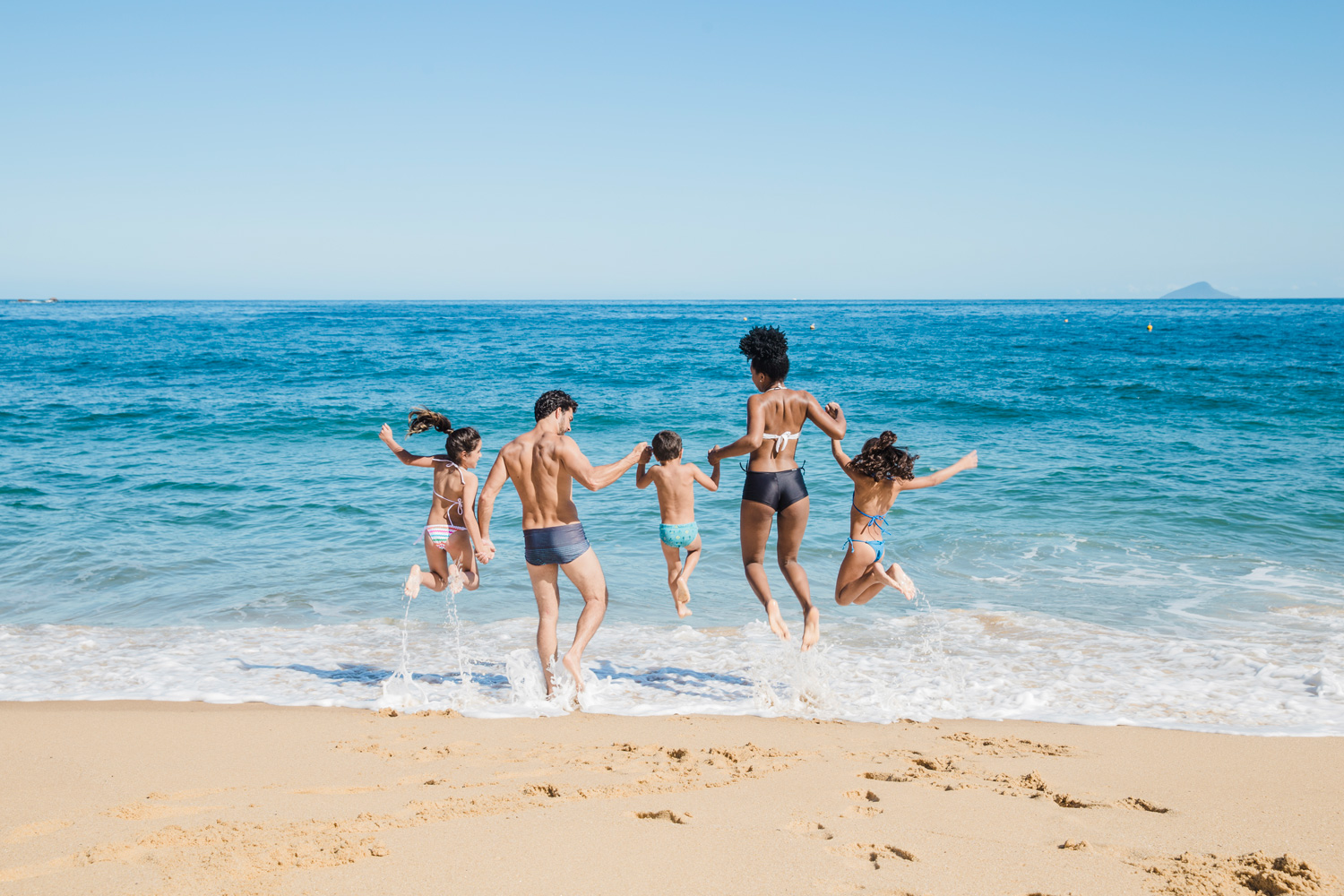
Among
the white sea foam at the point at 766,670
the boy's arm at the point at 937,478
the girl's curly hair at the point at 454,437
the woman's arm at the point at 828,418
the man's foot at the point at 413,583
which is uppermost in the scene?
the woman's arm at the point at 828,418

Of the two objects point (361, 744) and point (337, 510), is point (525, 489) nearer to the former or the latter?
point (361, 744)

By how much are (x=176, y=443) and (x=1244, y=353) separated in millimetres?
35195

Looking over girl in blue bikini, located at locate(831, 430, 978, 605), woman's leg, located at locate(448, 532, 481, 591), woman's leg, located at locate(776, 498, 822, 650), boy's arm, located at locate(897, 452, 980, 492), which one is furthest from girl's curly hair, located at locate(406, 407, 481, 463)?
boy's arm, located at locate(897, 452, 980, 492)

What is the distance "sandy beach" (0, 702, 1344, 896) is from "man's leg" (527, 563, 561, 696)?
51 cm

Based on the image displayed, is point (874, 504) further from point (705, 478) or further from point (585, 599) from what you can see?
point (585, 599)

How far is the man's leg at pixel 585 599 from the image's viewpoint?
5.39 meters

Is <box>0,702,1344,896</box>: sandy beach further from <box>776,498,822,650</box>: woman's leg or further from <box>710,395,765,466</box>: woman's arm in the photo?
<box>710,395,765,466</box>: woman's arm

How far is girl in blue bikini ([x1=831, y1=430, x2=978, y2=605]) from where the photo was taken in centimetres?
555

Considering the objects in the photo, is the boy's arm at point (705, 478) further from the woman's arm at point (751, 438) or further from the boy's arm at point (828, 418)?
the boy's arm at point (828, 418)

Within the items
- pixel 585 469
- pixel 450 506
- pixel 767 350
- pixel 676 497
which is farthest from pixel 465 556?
pixel 767 350

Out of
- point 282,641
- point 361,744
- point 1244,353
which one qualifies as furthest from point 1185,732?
point 1244,353

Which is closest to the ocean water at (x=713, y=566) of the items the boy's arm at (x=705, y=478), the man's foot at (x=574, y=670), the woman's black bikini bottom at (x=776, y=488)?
the man's foot at (x=574, y=670)

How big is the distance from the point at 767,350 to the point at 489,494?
80.9 inches

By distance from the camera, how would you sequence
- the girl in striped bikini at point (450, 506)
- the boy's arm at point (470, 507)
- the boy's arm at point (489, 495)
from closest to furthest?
the boy's arm at point (489, 495)
the boy's arm at point (470, 507)
the girl in striped bikini at point (450, 506)
